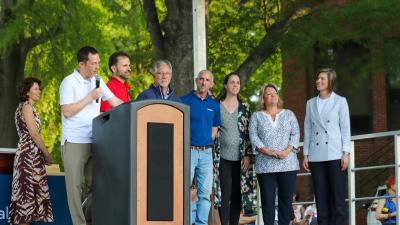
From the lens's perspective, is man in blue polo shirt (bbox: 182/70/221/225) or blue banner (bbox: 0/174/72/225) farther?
man in blue polo shirt (bbox: 182/70/221/225)

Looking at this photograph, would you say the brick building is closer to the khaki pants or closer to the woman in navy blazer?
the woman in navy blazer

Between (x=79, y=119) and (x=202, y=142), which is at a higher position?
(x=79, y=119)

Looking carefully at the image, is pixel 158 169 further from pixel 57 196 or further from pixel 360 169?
pixel 360 169

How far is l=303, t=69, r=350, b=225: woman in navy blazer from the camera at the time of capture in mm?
11984

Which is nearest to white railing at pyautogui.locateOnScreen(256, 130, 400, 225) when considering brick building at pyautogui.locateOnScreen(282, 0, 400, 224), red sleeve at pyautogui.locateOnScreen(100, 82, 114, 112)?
red sleeve at pyautogui.locateOnScreen(100, 82, 114, 112)

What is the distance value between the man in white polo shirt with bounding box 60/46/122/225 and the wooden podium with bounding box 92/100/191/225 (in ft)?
3.50

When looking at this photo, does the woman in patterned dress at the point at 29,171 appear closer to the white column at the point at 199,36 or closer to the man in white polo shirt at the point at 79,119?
the man in white polo shirt at the point at 79,119

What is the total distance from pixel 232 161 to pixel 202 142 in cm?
70

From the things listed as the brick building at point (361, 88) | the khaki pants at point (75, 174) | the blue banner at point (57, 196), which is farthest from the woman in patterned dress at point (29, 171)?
the brick building at point (361, 88)

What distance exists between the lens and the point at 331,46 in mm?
19906

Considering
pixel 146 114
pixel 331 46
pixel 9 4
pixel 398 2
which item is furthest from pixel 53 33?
pixel 146 114

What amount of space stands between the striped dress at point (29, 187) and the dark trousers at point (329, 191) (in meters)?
3.04

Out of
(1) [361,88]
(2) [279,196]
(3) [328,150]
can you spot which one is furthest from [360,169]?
(1) [361,88]

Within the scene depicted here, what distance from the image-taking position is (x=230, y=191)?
40.3 feet
